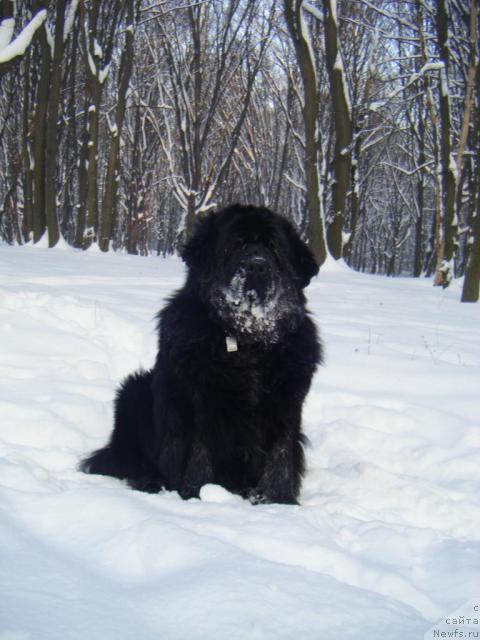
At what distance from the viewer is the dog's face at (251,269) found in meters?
3.18

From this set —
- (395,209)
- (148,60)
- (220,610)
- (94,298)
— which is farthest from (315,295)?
(395,209)

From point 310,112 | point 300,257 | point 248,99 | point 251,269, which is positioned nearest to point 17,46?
point 310,112

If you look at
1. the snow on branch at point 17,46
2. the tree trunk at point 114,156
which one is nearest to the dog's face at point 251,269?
the snow on branch at point 17,46

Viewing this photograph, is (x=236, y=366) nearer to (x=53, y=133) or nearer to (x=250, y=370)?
(x=250, y=370)

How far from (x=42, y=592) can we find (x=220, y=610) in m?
0.53

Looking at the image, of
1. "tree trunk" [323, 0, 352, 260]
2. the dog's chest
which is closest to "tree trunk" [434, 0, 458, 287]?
"tree trunk" [323, 0, 352, 260]

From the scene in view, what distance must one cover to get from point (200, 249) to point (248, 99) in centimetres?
1778

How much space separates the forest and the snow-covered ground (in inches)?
205

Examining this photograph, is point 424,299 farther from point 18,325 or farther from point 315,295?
point 18,325

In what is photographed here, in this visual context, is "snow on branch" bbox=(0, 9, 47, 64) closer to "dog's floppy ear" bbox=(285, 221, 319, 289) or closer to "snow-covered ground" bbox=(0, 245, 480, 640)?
"snow-covered ground" bbox=(0, 245, 480, 640)

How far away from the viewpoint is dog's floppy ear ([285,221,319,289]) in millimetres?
3422

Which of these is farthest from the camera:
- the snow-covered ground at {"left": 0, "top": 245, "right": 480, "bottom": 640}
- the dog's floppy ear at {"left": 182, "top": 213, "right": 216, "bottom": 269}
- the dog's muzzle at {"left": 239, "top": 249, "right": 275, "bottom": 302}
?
the dog's floppy ear at {"left": 182, "top": 213, "right": 216, "bottom": 269}

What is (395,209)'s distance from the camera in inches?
1533

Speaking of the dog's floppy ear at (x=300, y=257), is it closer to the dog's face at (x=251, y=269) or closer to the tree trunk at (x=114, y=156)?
the dog's face at (x=251, y=269)
